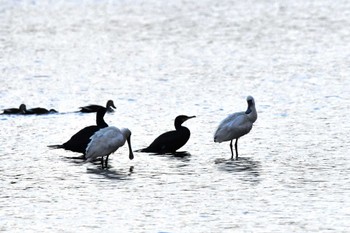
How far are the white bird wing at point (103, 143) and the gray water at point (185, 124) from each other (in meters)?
0.36

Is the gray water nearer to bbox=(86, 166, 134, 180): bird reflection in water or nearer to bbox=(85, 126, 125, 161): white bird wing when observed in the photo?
bbox=(86, 166, 134, 180): bird reflection in water

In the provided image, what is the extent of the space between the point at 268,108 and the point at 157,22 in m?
39.3

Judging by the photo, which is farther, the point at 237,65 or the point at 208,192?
the point at 237,65

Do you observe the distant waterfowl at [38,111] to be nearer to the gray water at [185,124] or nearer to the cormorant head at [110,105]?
the gray water at [185,124]

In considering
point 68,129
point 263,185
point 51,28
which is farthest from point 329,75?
point 51,28

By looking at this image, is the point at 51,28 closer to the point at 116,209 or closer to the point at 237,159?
the point at 237,159

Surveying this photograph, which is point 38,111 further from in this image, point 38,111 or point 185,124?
point 185,124

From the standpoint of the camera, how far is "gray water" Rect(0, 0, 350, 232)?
59.7ft

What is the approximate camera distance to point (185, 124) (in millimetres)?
29188

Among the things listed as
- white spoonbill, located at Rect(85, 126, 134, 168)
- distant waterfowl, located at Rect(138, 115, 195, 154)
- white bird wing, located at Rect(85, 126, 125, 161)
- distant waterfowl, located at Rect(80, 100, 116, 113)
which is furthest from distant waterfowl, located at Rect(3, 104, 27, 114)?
white bird wing, located at Rect(85, 126, 125, 161)

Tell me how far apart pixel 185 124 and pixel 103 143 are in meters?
7.13

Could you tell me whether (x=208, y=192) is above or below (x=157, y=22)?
below

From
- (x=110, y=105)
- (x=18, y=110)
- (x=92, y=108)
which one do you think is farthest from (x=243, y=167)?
(x=18, y=110)

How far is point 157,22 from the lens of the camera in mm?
70500
